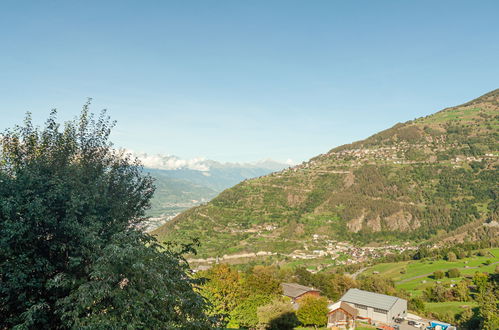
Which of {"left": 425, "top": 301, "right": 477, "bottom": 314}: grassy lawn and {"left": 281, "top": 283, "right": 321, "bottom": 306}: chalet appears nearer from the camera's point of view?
{"left": 281, "top": 283, "right": 321, "bottom": 306}: chalet

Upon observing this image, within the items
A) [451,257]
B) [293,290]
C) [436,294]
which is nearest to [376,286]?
[436,294]

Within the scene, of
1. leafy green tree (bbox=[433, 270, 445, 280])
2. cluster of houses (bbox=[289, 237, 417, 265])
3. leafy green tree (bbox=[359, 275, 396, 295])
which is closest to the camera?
leafy green tree (bbox=[359, 275, 396, 295])

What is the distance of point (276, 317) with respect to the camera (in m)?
42.3

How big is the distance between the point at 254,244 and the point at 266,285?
273 ft

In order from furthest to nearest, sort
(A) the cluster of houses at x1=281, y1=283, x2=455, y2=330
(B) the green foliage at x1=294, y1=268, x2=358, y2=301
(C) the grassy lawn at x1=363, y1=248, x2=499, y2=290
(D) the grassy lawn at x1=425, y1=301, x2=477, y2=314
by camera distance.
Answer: (C) the grassy lawn at x1=363, y1=248, x2=499, y2=290
(B) the green foliage at x1=294, y1=268, x2=358, y2=301
(D) the grassy lawn at x1=425, y1=301, x2=477, y2=314
(A) the cluster of houses at x1=281, y1=283, x2=455, y2=330

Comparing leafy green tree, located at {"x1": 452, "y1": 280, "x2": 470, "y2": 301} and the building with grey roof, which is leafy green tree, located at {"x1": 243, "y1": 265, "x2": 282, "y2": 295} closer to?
the building with grey roof

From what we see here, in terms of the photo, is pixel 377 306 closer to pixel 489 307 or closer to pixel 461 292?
pixel 489 307

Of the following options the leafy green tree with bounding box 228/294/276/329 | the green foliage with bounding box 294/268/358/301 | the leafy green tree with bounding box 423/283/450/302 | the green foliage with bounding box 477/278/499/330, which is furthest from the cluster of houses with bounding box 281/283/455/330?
the leafy green tree with bounding box 228/294/276/329

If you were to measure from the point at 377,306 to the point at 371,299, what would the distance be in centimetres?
267

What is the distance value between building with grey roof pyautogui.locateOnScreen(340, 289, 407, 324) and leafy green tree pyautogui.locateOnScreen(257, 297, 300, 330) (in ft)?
78.8

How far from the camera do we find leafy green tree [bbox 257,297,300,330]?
41875mm

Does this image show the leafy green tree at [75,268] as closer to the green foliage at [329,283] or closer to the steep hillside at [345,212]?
the green foliage at [329,283]

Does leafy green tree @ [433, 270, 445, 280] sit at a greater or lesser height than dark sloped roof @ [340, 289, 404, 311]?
lesser

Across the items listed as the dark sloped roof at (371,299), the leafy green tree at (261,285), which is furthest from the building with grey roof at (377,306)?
the leafy green tree at (261,285)
